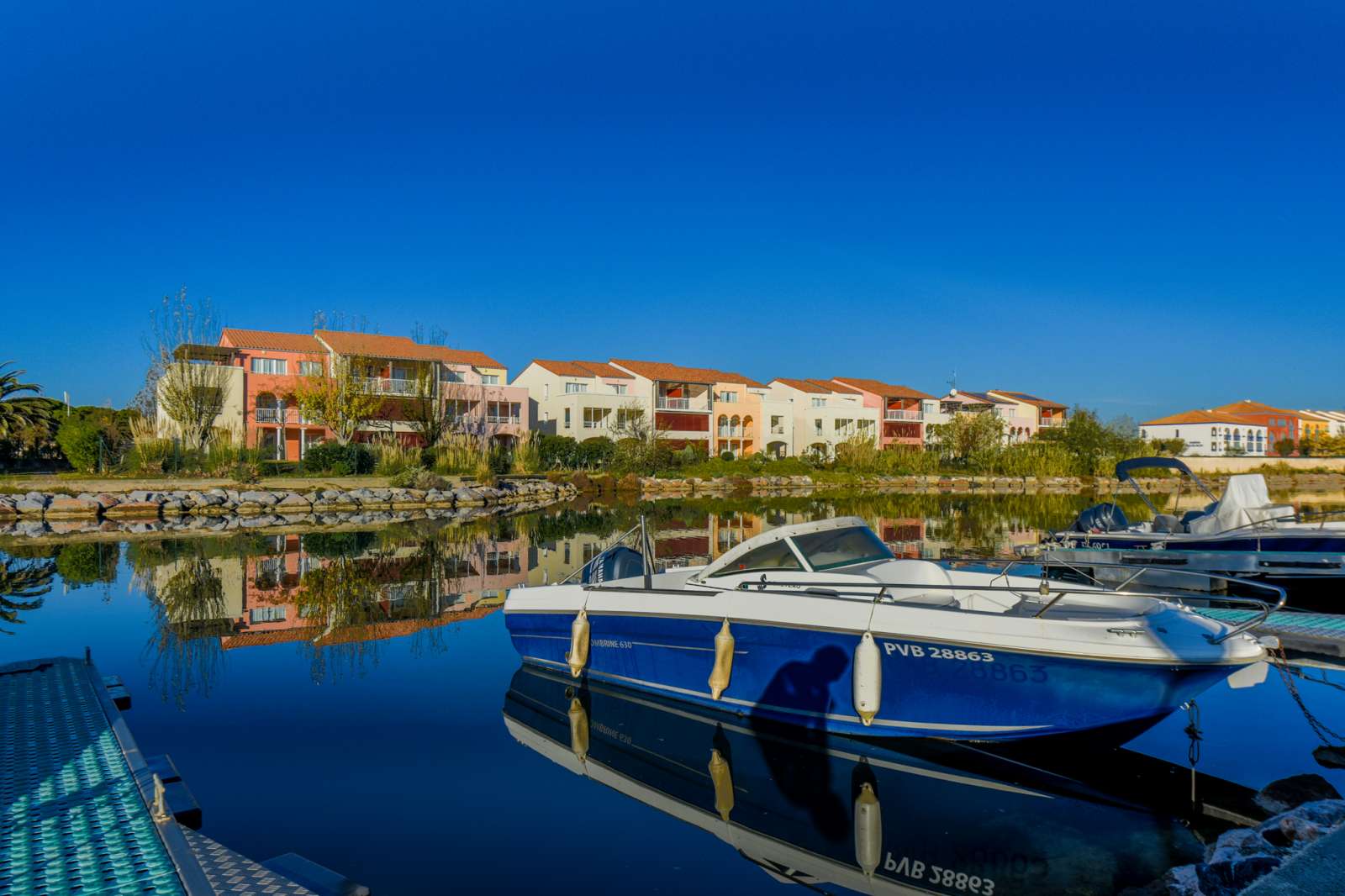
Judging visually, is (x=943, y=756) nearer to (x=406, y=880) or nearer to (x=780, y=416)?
(x=406, y=880)

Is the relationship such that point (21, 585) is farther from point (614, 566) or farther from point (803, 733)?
point (803, 733)

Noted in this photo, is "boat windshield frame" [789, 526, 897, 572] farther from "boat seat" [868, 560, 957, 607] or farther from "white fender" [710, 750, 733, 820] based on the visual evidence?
"white fender" [710, 750, 733, 820]

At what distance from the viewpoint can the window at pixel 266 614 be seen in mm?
13391

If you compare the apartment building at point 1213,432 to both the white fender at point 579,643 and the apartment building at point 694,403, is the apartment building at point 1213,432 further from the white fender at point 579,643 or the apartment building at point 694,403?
the white fender at point 579,643

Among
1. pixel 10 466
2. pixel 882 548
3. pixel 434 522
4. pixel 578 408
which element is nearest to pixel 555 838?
pixel 882 548

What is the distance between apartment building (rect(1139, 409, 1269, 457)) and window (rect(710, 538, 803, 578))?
120910 millimetres

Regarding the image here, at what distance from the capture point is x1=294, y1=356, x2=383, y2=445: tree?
50.9m

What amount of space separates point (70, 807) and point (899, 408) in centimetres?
8648

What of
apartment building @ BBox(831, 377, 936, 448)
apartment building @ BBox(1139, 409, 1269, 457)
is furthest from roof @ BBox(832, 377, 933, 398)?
apartment building @ BBox(1139, 409, 1269, 457)

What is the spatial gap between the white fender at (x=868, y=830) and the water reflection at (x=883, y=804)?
0.01 m

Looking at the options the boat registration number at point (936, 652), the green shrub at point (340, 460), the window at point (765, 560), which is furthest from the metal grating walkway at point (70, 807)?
the green shrub at point (340, 460)

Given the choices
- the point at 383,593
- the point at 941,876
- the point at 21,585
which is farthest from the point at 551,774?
the point at 21,585

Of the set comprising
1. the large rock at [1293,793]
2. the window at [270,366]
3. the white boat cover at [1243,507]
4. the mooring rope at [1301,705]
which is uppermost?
the window at [270,366]

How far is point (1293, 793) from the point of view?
264 inches
